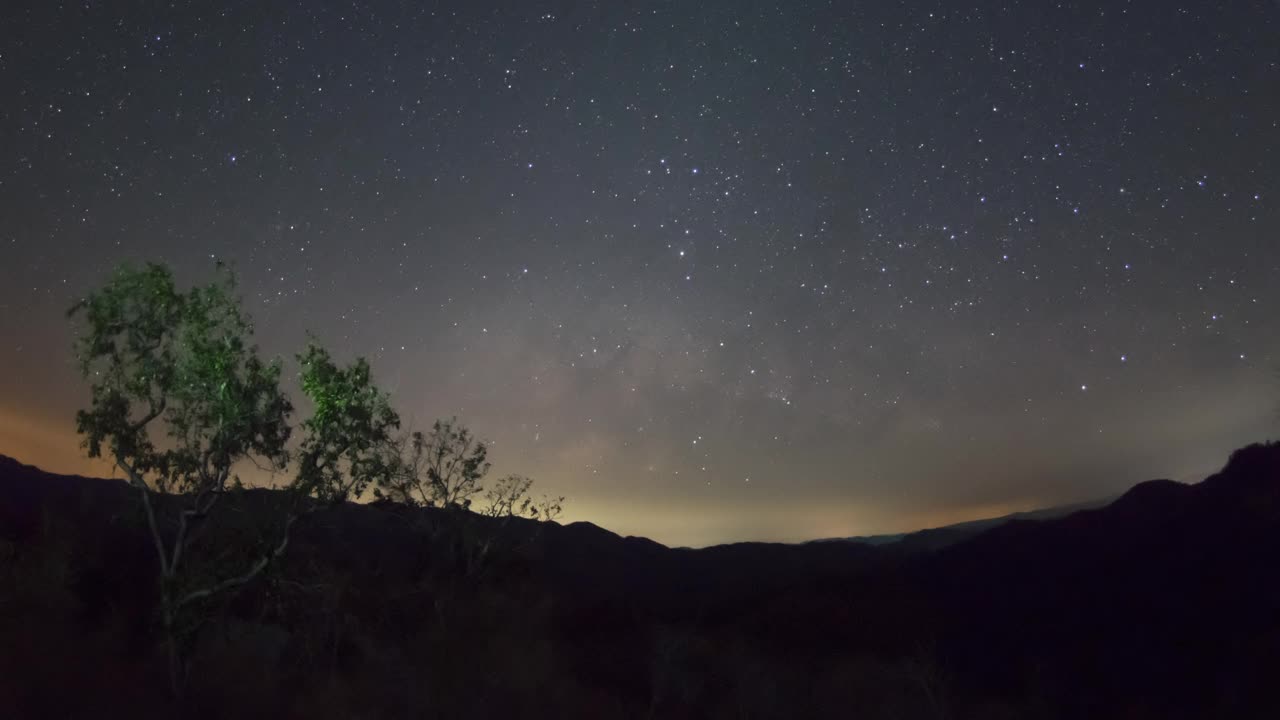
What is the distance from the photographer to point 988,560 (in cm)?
9838

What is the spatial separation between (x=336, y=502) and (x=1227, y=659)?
7329 cm

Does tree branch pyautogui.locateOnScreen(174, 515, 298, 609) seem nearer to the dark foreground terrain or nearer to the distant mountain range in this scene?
the dark foreground terrain

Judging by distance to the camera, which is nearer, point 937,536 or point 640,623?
point 640,623

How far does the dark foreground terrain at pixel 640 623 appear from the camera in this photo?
90.3 feet

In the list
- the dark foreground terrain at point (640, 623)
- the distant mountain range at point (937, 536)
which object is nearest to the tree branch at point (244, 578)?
the dark foreground terrain at point (640, 623)

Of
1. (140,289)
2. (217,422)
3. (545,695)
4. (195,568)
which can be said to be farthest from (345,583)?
(140,289)

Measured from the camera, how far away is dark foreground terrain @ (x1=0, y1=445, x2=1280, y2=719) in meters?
27.5

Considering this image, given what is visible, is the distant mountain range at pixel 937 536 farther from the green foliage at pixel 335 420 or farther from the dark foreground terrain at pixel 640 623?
the green foliage at pixel 335 420

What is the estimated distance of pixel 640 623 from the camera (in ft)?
214

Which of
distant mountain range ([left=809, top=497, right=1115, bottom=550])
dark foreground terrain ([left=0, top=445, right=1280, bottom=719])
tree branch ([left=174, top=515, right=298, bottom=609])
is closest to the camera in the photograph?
tree branch ([left=174, top=515, right=298, bottom=609])

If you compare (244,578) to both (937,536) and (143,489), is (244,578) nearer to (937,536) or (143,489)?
(143,489)

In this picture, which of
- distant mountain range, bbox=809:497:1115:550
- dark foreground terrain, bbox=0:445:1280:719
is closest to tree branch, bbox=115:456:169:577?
dark foreground terrain, bbox=0:445:1280:719

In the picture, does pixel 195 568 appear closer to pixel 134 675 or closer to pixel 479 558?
pixel 134 675

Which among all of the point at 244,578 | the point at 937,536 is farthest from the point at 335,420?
the point at 937,536
